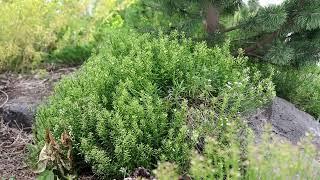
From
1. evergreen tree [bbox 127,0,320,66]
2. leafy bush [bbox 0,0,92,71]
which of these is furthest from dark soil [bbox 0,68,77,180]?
evergreen tree [bbox 127,0,320,66]

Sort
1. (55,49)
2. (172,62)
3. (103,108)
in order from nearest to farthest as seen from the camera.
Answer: (103,108)
(172,62)
(55,49)

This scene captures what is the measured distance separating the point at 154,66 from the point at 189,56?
23cm

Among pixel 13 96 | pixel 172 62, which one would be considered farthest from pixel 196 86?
pixel 13 96

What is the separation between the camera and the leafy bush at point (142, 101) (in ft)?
10.6

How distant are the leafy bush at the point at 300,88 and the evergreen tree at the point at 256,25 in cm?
15

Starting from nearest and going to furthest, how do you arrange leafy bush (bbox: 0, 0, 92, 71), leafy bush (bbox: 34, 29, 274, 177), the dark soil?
leafy bush (bbox: 34, 29, 274, 177) < the dark soil < leafy bush (bbox: 0, 0, 92, 71)

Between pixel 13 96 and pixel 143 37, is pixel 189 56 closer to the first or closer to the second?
pixel 143 37

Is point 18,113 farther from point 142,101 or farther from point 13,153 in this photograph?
point 142,101

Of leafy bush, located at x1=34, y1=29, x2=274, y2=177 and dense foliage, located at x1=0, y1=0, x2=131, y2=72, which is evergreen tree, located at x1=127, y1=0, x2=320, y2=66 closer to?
leafy bush, located at x1=34, y1=29, x2=274, y2=177

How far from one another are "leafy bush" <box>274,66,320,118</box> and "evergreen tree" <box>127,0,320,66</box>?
0.15 m

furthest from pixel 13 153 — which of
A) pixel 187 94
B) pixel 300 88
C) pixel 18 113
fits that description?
pixel 300 88

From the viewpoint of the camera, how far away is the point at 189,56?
12.4 feet

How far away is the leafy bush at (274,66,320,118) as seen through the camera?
15.0ft

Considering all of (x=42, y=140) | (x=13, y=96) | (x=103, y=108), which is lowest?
(x=13, y=96)
